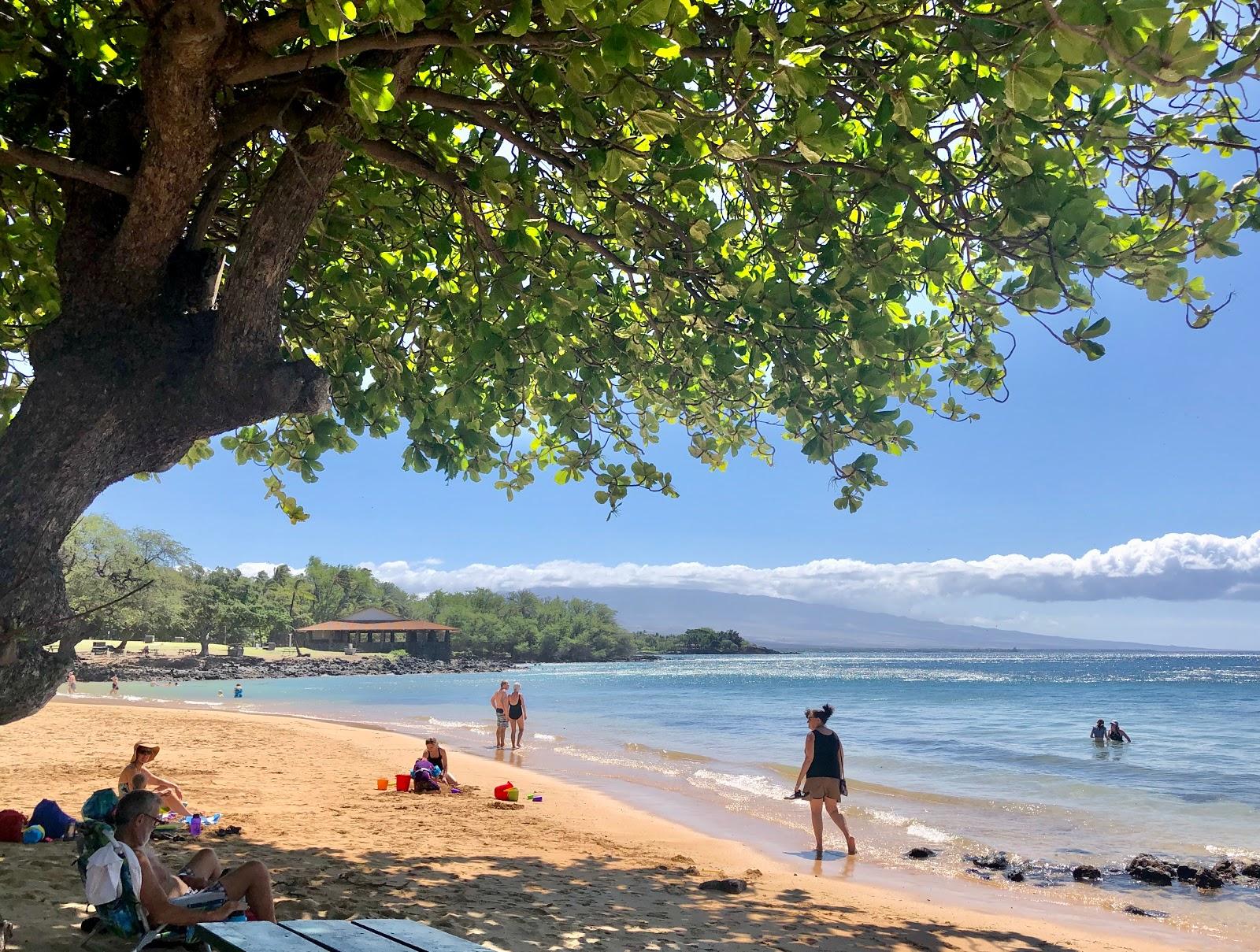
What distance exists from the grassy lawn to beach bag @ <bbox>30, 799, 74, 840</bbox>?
65201 mm

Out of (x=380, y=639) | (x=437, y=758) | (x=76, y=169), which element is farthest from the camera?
(x=380, y=639)

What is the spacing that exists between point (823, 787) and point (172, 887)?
659 centimetres

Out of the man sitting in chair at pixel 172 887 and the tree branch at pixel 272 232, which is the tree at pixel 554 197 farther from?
the man sitting in chair at pixel 172 887

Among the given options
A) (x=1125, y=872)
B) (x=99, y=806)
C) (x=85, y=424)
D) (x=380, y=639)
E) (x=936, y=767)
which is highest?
(x=85, y=424)

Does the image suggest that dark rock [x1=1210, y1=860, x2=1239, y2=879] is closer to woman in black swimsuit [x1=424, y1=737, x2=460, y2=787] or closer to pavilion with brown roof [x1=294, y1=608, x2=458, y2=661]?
woman in black swimsuit [x1=424, y1=737, x2=460, y2=787]

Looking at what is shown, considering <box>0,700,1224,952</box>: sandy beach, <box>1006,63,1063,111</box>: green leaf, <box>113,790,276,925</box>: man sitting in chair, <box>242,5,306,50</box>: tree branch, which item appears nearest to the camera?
<box>1006,63,1063,111</box>: green leaf

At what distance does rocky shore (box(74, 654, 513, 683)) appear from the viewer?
5471cm

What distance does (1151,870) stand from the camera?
9.69 meters

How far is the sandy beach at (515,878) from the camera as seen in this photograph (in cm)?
546

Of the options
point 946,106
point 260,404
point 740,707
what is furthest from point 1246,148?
point 740,707

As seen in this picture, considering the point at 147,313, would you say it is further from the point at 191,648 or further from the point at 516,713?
the point at 191,648

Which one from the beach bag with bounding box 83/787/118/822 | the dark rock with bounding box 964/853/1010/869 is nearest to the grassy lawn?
the dark rock with bounding box 964/853/1010/869

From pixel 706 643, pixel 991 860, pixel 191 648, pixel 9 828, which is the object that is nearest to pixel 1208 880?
pixel 991 860

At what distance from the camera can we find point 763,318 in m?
5.21
